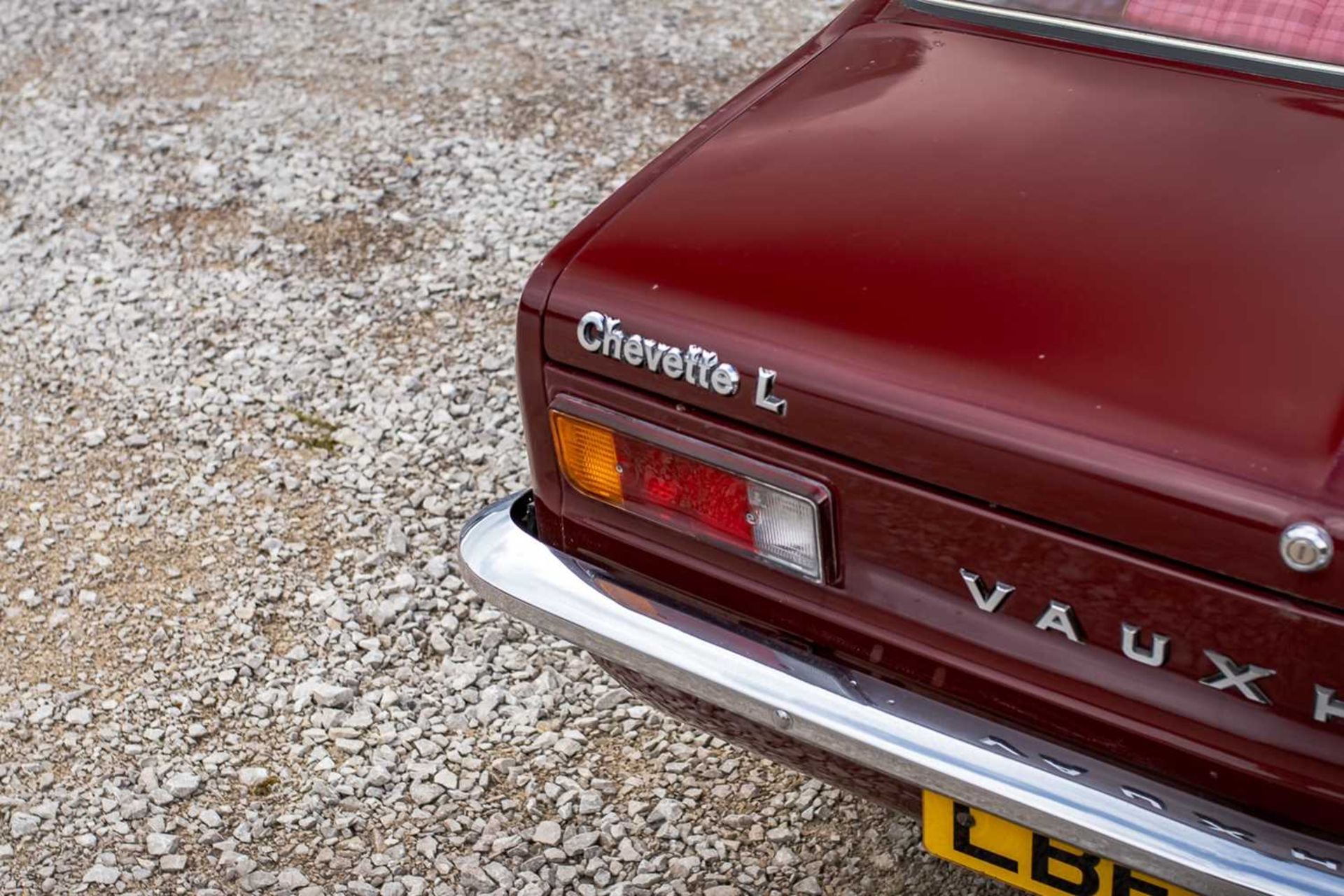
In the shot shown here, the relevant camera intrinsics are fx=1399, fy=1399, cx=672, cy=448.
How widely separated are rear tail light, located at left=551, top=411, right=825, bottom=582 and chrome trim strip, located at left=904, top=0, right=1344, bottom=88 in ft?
3.29

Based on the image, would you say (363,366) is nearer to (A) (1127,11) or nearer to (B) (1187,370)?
(A) (1127,11)

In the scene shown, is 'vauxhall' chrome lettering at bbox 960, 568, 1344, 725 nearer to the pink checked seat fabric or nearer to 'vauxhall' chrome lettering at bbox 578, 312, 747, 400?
'vauxhall' chrome lettering at bbox 578, 312, 747, 400

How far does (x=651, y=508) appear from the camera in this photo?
2.03m

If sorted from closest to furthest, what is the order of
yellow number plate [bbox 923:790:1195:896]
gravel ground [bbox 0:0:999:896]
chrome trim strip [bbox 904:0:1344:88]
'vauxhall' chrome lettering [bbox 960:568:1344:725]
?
'vauxhall' chrome lettering [bbox 960:568:1344:725] < yellow number plate [bbox 923:790:1195:896] < chrome trim strip [bbox 904:0:1344:88] < gravel ground [bbox 0:0:999:896]

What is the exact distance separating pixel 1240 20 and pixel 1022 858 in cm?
136

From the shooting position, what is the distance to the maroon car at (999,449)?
1.61 metres

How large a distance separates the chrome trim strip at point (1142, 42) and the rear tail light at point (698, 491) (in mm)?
1004

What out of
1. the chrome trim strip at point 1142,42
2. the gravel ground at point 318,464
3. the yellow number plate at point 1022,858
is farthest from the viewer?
the gravel ground at point 318,464

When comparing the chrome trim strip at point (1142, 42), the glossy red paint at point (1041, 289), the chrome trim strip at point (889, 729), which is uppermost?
the chrome trim strip at point (1142, 42)

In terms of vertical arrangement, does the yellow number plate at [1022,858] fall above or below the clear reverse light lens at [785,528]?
below

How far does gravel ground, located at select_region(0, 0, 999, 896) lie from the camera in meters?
2.68

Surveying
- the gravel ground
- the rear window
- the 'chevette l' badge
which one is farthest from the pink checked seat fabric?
the gravel ground

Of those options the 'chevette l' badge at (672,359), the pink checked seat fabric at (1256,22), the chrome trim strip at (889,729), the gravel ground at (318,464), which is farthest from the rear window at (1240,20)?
the gravel ground at (318,464)

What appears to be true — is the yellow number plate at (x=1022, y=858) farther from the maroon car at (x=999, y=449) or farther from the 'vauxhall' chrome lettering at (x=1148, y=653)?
the 'vauxhall' chrome lettering at (x=1148, y=653)
